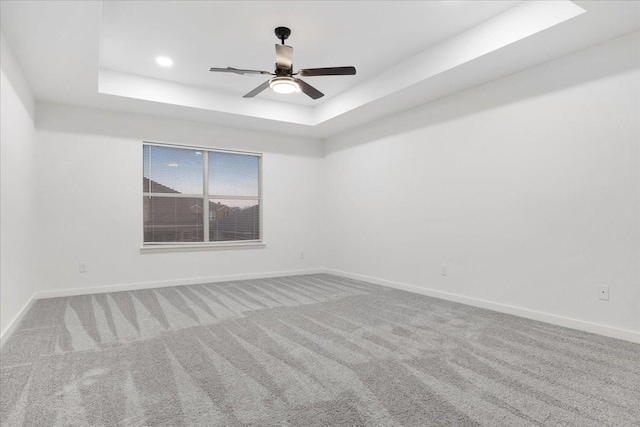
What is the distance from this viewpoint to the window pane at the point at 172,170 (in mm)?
5324

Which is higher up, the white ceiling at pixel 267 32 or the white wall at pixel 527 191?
the white ceiling at pixel 267 32

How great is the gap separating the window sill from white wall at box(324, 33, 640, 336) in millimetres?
2143

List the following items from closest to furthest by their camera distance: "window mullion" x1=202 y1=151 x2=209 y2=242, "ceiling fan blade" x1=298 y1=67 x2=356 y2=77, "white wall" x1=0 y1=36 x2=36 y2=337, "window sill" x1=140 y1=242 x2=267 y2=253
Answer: "white wall" x1=0 y1=36 x2=36 y2=337 → "ceiling fan blade" x1=298 y1=67 x2=356 y2=77 → "window sill" x1=140 y1=242 x2=267 y2=253 → "window mullion" x1=202 y1=151 x2=209 y2=242

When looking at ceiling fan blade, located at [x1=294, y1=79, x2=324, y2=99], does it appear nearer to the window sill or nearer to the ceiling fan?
the ceiling fan

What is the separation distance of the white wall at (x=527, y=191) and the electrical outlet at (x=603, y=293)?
0.04 meters

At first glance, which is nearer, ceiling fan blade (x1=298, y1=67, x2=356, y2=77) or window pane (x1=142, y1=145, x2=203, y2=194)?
ceiling fan blade (x1=298, y1=67, x2=356, y2=77)

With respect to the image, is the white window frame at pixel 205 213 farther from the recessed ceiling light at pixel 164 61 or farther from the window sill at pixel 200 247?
the recessed ceiling light at pixel 164 61

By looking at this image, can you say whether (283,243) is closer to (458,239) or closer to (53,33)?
(458,239)

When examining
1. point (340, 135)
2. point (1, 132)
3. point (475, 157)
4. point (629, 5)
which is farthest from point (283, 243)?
point (629, 5)

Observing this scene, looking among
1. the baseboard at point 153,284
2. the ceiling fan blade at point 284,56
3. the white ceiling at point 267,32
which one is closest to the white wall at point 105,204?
the baseboard at point 153,284

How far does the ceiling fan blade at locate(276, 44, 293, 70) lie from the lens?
3.23 metres

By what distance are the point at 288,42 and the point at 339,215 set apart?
3261mm

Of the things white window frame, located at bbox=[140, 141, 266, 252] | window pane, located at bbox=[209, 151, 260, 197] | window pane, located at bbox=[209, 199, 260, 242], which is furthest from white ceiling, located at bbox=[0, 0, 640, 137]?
window pane, located at bbox=[209, 199, 260, 242]

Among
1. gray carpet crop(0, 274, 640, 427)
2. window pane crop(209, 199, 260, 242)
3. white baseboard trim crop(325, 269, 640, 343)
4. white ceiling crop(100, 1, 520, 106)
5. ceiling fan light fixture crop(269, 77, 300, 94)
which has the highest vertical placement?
white ceiling crop(100, 1, 520, 106)
